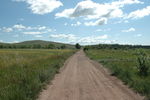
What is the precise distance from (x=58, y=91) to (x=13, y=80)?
249 centimetres

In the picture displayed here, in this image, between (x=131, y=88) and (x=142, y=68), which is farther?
(x=142, y=68)

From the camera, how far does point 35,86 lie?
346 inches

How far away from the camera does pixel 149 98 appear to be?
7402 mm

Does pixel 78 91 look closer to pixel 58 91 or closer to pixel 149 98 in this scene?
pixel 58 91

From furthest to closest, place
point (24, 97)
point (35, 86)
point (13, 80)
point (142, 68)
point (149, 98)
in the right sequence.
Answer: point (142, 68) < point (13, 80) < point (35, 86) < point (149, 98) < point (24, 97)

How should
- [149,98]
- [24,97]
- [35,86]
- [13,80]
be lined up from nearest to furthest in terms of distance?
[24,97]
[149,98]
[35,86]
[13,80]

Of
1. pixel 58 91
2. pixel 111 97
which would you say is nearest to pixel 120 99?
pixel 111 97

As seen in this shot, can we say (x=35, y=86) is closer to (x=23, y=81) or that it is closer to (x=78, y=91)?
(x=23, y=81)

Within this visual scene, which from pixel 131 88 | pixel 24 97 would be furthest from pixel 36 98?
pixel 131 88

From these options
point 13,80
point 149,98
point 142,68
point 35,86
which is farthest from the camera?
point 142,68

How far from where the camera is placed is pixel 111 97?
786 cm

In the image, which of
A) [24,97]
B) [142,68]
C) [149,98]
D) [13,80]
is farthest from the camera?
[142,68]

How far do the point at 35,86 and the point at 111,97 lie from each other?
12.0 feet

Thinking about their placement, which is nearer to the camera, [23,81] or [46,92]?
[46,92]
